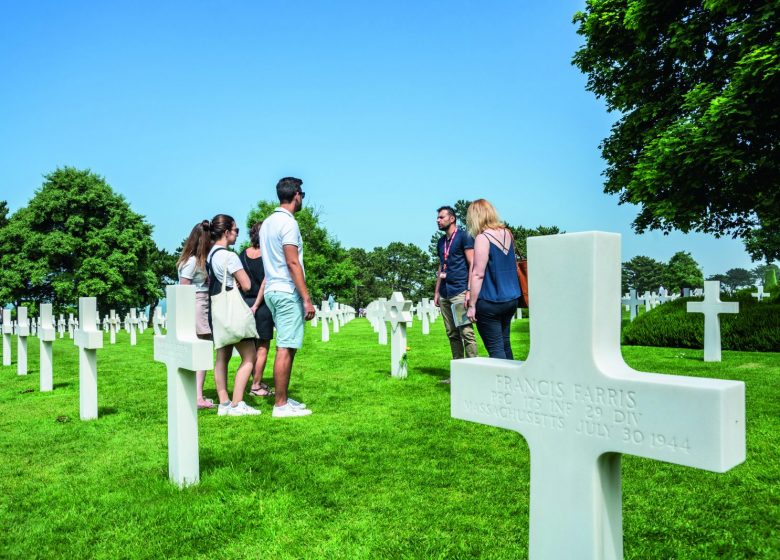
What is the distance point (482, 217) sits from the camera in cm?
586

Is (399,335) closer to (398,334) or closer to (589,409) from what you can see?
(398,334)

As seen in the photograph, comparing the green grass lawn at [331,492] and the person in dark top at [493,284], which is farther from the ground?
the person in dark top at [493,284]

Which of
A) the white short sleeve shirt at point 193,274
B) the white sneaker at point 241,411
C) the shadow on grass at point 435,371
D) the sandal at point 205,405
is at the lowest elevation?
the shadow on grass at point 435,371

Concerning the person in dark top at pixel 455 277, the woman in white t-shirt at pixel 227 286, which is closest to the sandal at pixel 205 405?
the woman in white t-shirt at pixel 227 286

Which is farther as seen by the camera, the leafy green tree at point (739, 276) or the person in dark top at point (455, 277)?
the leafy green tree at point (739, 276)

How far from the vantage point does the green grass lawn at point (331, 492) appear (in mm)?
2891

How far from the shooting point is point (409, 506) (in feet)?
11.0

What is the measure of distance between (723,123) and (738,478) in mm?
11367

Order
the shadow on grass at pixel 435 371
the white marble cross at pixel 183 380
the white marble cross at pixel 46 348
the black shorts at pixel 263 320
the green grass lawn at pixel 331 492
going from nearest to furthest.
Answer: the green grass lawn at pixel 331 492, the white marble cross at pixel 183 380, the black shorts at pixel 263 320, the white marble cross at pixel 46 348, the shadow on grass at pixel 435 371

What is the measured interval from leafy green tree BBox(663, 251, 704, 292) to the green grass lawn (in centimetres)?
8462

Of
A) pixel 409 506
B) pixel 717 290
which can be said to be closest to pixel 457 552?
pixel 409 506

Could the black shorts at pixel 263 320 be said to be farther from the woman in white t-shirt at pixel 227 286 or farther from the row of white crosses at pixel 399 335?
the row of white crosses at pixel 399 335

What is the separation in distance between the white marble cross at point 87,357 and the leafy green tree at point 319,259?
38.4 m

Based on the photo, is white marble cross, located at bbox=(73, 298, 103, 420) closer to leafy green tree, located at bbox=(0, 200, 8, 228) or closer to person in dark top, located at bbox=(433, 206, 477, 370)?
person in dark top, located at bbox=(433, 206, 477, 370)
